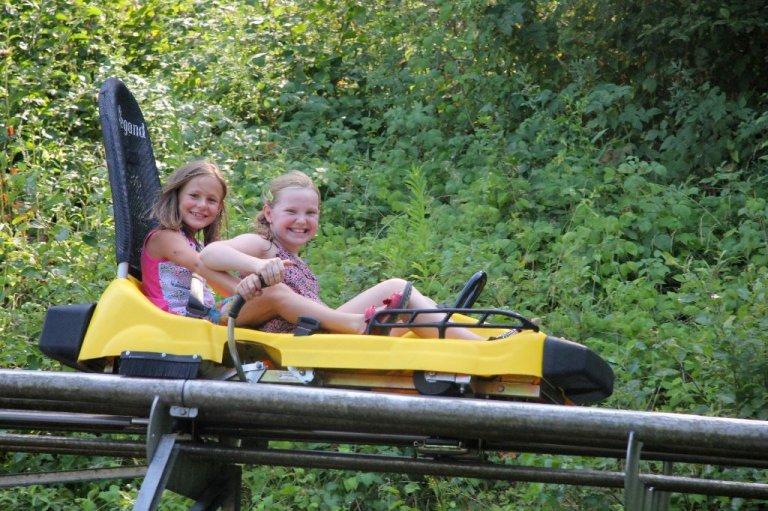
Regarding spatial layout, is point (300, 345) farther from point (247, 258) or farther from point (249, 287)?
point (247, 258)

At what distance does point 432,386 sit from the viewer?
3.05 meters

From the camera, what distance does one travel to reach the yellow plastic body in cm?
299

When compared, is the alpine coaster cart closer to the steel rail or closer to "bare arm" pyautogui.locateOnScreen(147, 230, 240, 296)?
the steel rail

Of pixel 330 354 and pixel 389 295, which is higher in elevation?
pixel 389 295

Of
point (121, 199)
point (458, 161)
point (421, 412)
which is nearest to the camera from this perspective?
point (421, 412)

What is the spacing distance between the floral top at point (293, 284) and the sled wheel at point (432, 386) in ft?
2.03

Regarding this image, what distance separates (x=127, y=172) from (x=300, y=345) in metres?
0.97

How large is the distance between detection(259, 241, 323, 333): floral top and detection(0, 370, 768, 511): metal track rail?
0.30 metres

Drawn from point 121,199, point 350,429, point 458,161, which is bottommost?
point 350,429

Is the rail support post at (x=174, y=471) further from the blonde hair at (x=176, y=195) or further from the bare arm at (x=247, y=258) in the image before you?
the blonde hair at (x=176, y=195)

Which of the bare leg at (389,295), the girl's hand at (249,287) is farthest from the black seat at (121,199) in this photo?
the bare leg at (389,295)

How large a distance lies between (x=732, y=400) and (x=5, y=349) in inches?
133

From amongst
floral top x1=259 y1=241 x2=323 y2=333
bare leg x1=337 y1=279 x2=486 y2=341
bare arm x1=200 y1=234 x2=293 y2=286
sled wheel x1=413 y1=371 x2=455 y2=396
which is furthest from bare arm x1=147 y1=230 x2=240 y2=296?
sled wheel x1=413 y1=371 x2=455 y2=396

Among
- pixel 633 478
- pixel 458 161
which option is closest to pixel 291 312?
pixel 633 478
